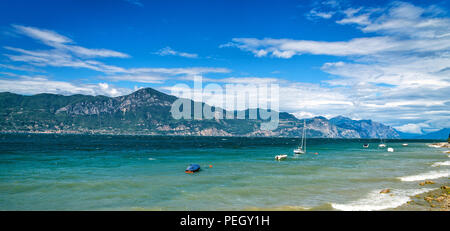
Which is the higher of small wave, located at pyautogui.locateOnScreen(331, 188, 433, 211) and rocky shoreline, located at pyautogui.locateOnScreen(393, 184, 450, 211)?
rocky shoreline, located at pyautogui.locateOnScreen(393, 184, 450, 211)

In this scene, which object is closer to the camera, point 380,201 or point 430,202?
point 430,202

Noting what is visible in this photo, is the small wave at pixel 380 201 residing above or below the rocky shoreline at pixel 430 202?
below

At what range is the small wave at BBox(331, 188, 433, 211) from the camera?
86.5 feet

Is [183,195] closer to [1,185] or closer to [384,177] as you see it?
[1,185]

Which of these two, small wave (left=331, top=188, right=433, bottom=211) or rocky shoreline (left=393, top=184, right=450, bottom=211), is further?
small wave (left=331, top=188, right=433, bottom=211)

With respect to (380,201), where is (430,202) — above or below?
above

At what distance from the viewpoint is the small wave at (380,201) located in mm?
26359

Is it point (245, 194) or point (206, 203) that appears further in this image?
point (245, 194)

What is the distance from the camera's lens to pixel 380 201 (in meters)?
28.9

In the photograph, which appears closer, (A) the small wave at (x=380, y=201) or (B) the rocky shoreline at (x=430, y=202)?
(B) the rocky shoreline at (x=430, y=202)
